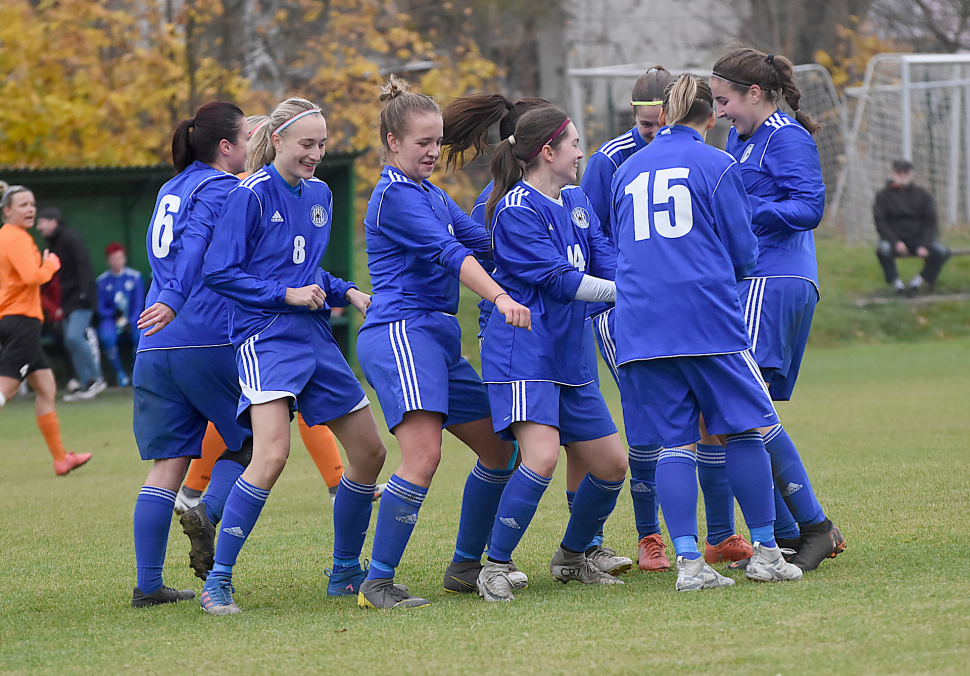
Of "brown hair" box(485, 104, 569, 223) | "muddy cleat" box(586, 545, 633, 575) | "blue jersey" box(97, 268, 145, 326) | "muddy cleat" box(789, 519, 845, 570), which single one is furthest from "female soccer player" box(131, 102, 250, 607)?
"blue jersey" box(97, 268, 145, 326)

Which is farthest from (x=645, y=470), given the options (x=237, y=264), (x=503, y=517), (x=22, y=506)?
(x=22, y=506)

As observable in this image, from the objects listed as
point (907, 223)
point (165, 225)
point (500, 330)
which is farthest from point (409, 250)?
point (907, 223)

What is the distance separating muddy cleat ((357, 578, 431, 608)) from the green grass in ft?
0.21

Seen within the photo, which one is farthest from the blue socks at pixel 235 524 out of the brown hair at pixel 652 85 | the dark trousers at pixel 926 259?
the dark trousers at pixel 926 259

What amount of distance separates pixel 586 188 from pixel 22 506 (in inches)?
168

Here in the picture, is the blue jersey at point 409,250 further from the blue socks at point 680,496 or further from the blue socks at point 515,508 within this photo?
the blue socks at point 680,496

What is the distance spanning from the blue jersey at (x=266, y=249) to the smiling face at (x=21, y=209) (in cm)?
478

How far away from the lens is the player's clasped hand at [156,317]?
4211 mm

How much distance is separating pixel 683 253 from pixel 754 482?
872 mm

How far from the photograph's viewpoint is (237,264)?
4.24 meters

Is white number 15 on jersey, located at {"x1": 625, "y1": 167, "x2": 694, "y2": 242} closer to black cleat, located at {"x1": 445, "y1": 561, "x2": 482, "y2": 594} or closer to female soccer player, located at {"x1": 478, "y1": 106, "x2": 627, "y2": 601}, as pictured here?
female soccer player, located at {"x1": 478, "y1": 106, "x2": 627, "y2": 601}

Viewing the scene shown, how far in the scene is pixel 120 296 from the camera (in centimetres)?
1419

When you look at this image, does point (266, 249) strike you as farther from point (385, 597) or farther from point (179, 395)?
point (385, 597)

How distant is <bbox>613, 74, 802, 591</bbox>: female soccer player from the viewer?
404 cm
